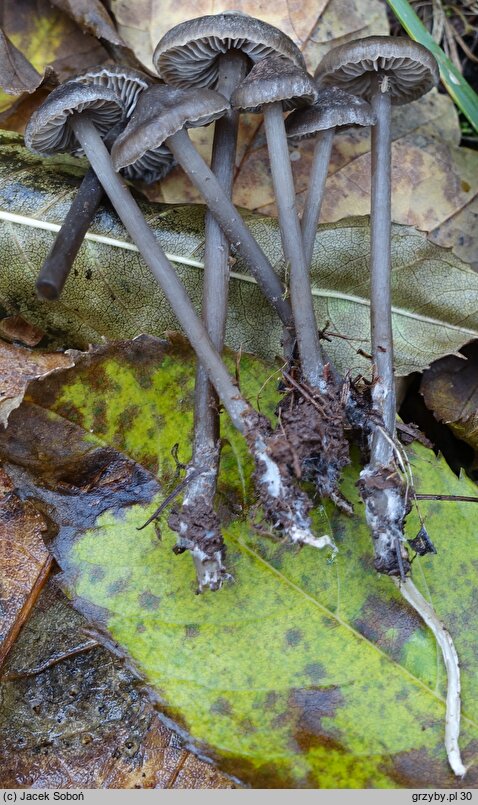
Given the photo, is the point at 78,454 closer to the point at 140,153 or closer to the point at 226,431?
the point at 226,431

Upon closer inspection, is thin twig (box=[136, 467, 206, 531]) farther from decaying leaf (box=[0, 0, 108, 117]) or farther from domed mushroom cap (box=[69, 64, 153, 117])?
decaying leaf (box=[0, 0, 108, 117])

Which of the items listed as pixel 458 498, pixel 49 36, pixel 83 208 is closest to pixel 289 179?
pixel 83 208

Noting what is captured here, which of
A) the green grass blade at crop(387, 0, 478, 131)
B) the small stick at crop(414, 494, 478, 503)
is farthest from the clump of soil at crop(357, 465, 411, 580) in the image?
the green grass blade at crop(387, 0, 478, 131)

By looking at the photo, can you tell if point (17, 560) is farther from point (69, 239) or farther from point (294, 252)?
point (294, 252)

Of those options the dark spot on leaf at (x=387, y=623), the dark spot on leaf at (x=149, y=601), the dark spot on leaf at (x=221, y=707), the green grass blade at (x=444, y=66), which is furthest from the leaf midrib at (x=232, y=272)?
the dark spot on leaf at (x=221, y=707)

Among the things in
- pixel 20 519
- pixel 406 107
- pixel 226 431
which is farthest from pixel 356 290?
pixel 20 519

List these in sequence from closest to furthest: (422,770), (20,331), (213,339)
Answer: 1. (422,770)
2. (213,339)
3. (20,331)
